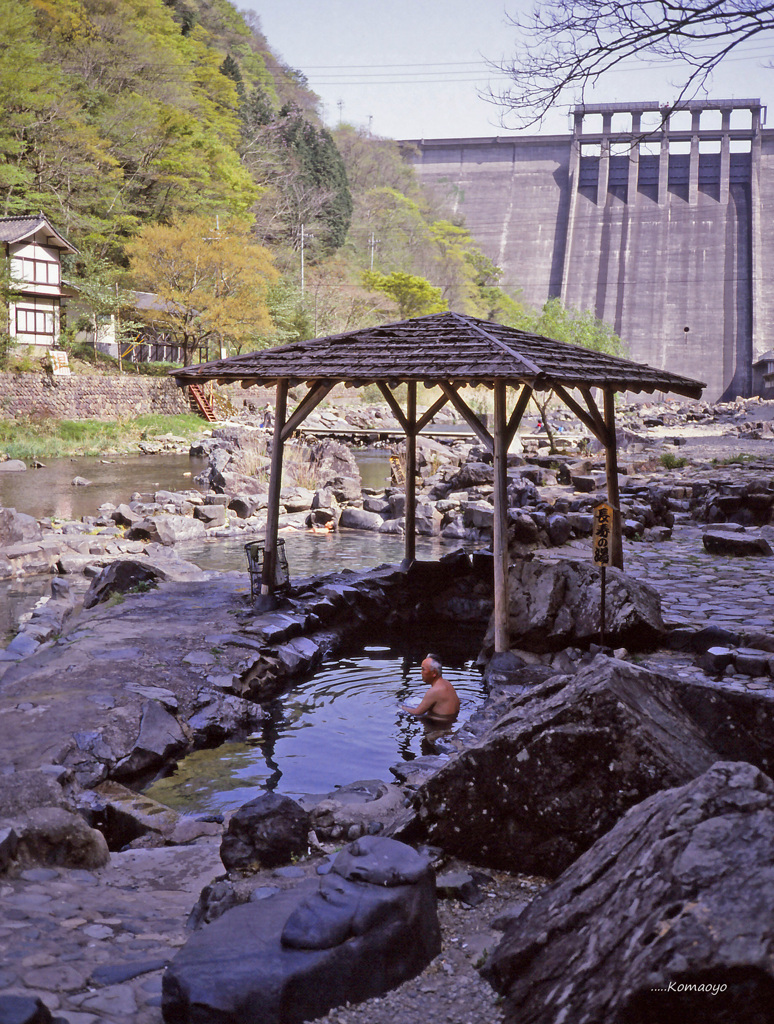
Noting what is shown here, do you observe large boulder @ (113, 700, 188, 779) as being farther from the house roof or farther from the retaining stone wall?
the house roof

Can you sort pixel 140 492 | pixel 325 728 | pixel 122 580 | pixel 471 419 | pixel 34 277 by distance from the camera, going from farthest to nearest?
pixel 34 277, pixel 140 492, pixel 122 580, pixel 471 419, pixel 325 728

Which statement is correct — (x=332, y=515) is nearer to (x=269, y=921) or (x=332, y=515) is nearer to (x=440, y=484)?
(x=440, y=484)

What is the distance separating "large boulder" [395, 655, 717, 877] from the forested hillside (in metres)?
34.7

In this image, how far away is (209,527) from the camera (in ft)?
56.0

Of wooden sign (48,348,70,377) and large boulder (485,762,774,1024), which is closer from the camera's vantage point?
large boulder (485,762,774,1024)

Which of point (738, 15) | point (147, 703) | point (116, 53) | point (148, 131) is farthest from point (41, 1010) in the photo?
point (116, 53)

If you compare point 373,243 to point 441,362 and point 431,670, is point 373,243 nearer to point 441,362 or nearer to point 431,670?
point 441,362

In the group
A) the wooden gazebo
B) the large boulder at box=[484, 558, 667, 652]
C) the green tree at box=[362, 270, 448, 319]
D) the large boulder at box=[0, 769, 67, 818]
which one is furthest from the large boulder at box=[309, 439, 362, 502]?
the green tree at box=[362, 270, 448, 319]

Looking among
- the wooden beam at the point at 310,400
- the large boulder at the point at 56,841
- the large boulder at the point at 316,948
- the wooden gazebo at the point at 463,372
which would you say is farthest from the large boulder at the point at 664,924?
the wooden beam at the point at 310,400

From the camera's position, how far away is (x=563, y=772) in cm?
334

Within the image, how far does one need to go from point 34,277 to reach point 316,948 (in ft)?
113

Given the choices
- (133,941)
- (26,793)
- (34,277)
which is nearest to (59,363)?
(34,277)

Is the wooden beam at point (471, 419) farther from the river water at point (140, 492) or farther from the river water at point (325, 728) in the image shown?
the river water at point (140, 492)

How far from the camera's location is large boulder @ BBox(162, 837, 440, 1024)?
95.6 inches
